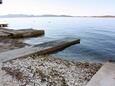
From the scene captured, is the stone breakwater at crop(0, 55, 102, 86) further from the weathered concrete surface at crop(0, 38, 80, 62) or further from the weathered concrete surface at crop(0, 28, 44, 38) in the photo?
the weathered concrete surface at crop(0, 28, 44, 38)

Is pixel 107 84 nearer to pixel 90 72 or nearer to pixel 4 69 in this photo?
pixel 90 72

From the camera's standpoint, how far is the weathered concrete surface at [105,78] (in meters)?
5.18

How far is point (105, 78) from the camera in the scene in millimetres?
5551

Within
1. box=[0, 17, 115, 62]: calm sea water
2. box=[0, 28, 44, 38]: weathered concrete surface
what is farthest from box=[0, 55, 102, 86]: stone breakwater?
box=[0, 28, 44, 38]: weathered concrete surface

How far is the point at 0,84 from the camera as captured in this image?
5.41 metres

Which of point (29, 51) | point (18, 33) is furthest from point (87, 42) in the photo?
point (29, 51)

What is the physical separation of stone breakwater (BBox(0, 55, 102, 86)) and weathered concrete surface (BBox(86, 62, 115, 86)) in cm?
42

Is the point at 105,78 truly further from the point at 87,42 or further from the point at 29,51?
the point at 87,42

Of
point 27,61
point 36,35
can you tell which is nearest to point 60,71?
point 27,61

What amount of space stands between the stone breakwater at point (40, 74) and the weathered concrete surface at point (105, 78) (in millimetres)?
421

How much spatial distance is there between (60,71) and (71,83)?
121 centimetres

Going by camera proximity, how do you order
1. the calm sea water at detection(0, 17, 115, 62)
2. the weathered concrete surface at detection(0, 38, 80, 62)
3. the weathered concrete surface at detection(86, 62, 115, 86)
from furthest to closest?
the calm sea water at detection(0, 17, 115, 62) → the weathered concrete surface at detection(0, 38, 80, 62) → the weathered concrete surface at detection(86, 62, 115, 86)

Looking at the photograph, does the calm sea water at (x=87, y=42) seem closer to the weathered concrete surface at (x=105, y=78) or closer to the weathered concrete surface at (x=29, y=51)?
the weathered concrete surface at (x=29, y=51)

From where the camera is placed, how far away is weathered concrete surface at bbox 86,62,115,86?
5180 mm
